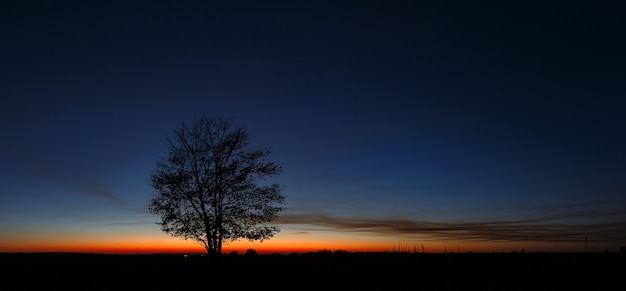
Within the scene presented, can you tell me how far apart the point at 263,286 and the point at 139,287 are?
7.58 meters

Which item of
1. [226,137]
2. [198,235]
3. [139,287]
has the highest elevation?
[226,137]

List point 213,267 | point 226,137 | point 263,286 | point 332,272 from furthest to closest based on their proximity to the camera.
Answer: point 226,137
point 213,267
point 332,272
point 263,286

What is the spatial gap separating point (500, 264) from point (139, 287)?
26.4 meters

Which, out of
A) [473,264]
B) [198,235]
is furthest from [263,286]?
[473,264]

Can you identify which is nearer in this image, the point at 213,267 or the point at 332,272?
the point at 332,272

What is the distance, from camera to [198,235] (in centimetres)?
3616

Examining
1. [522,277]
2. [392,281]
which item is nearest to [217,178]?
[392,281]

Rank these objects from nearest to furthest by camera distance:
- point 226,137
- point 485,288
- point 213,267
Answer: point 485,288 → point 213,267 → point 226,137

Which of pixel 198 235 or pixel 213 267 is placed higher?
pixel 198 235

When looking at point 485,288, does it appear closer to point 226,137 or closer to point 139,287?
point 139,287

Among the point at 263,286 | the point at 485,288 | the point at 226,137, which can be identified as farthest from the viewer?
the point at 226,137

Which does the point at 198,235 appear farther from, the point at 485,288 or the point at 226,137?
the point at 485,288

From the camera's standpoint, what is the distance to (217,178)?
120 ft

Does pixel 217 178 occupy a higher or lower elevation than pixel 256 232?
higher
